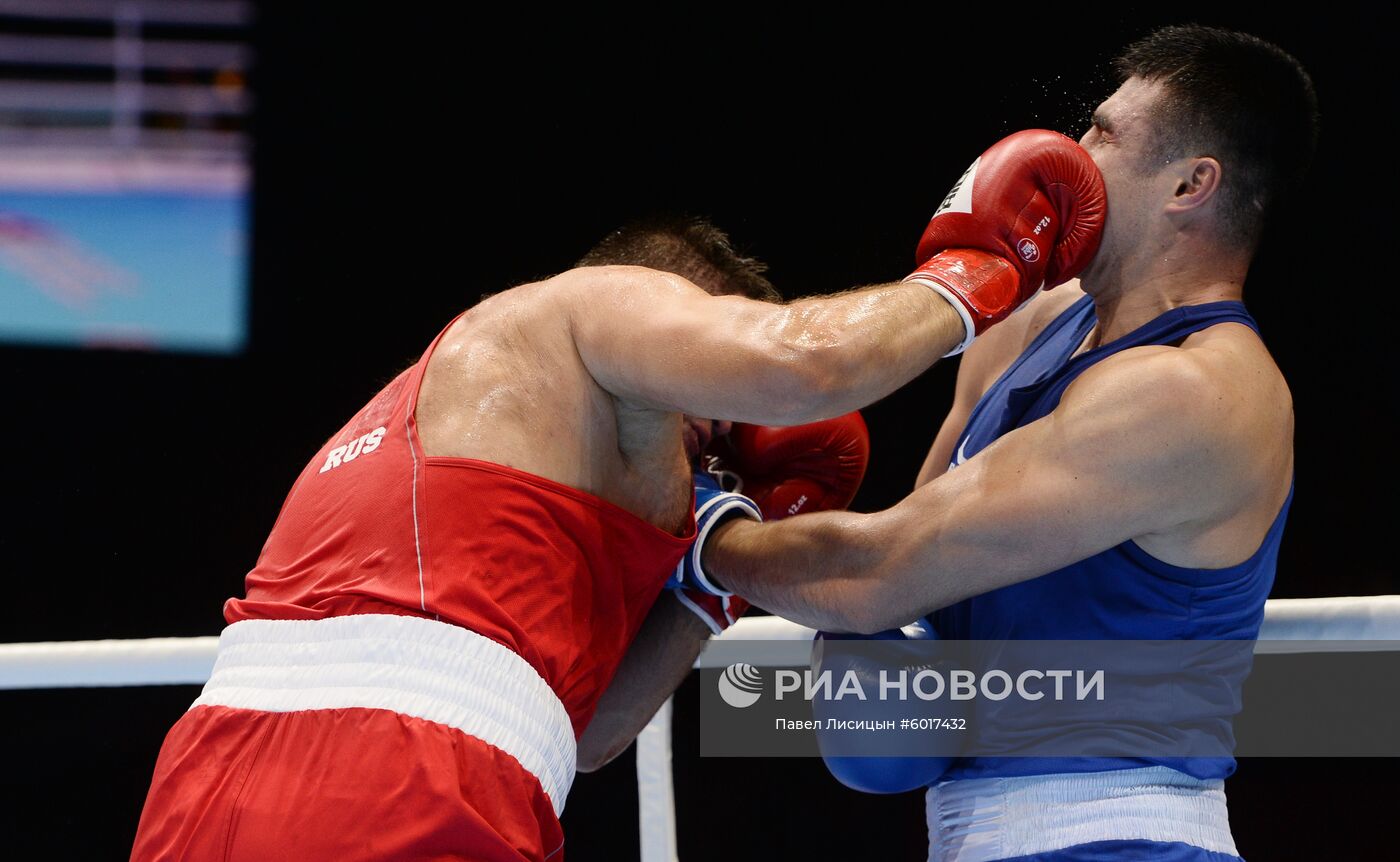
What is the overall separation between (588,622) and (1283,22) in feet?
9.82

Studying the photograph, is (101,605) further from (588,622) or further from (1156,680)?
(1156,680)

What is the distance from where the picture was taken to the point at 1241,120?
7.11 feet

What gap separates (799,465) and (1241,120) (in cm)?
101

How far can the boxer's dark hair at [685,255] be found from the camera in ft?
7.55

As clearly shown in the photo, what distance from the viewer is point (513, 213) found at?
4.20 meters

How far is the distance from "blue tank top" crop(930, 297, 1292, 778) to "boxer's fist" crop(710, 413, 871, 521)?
378mm

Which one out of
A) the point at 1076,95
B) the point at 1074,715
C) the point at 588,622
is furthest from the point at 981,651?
the point at 1076,95

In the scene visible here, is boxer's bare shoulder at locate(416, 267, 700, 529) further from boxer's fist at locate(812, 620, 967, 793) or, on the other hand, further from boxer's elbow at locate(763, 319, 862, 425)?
boxer's fist at locate(812, 620, 967, 793)

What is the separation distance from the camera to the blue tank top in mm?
1969

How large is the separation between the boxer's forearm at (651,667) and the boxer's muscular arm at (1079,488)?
39cm

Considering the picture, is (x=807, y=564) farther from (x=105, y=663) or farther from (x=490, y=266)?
(x=490, y=266)

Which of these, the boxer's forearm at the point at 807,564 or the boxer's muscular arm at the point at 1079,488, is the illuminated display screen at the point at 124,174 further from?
the boxer's muscular arm at the point at 1079,488

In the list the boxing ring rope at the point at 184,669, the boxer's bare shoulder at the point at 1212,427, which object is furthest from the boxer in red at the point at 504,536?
the boxing ring rope at the point at 184,669

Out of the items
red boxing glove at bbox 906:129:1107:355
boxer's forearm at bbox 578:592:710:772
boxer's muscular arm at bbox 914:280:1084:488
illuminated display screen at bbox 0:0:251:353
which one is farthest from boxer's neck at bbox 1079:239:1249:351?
illuminated display screen at bbox 0:0:251:353
